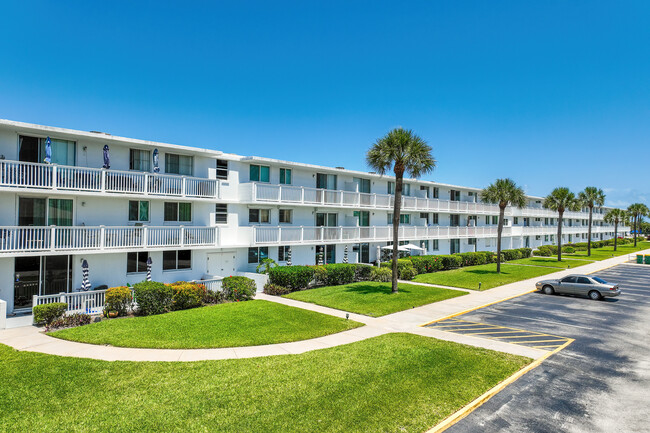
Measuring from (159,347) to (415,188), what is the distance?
104 ft

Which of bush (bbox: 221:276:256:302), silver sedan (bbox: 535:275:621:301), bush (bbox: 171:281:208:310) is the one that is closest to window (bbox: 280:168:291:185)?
bush (bbox: 221:276:256:302)

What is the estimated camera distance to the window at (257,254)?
2584 centimetres

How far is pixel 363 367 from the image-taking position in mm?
10953

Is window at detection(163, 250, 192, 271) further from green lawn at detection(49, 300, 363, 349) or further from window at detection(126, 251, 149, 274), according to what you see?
green lawn at detection(49, 300, 363, 349)

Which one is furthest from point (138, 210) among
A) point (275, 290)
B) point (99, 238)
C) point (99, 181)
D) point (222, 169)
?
point (275, 290)

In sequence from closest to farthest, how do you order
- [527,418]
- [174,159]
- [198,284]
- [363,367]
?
[527,418]
[363,367]
[198,284]
[174,159]

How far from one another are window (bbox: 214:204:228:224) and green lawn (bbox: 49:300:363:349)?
708 cm

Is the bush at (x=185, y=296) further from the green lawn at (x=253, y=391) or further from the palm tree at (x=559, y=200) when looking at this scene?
the palm tree at (x=559, y=200)

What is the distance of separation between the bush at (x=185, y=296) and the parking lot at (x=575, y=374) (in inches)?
469

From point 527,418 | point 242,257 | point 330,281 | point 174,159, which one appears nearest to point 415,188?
point 330,281

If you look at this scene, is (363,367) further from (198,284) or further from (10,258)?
(10,258)

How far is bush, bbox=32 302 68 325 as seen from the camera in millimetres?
14945

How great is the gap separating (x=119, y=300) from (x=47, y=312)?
2557 mm

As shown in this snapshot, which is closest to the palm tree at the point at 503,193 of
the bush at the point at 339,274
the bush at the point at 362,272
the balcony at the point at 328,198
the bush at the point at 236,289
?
the balcony at the point at 328,198
